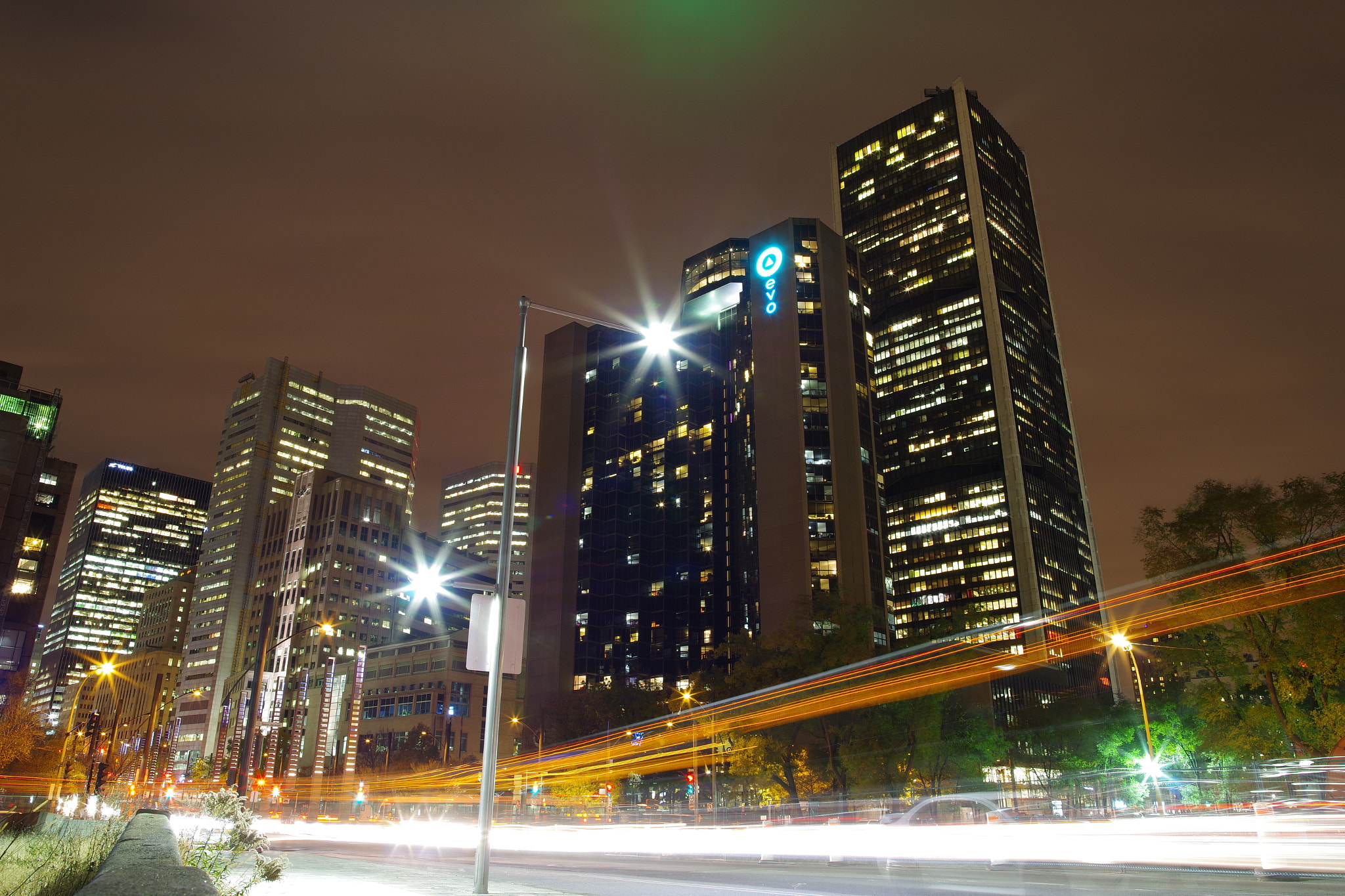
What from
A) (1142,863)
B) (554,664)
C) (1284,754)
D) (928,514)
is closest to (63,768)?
(1142,863)

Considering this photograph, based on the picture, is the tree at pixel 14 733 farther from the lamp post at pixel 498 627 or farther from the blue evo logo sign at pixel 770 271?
the blue evo logo sign at pixel 770 271

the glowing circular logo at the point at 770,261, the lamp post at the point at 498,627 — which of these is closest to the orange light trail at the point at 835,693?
the lamp post at the point at 498,627

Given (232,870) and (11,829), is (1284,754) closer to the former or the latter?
(232,870)

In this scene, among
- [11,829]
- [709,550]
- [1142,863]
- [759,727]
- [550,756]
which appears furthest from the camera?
[709,550]

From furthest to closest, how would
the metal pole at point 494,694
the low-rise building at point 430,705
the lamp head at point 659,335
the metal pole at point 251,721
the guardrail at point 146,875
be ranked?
the low-rise building at point 430,705 → the metal pole at point 251,721 → the lamp head at point 659,335 → the metal pole at point 494,694 → the guardrail at point 146,875

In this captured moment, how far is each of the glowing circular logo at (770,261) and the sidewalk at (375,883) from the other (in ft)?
445

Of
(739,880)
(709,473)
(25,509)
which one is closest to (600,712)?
(25,509)

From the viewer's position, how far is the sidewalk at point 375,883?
42.6 feet

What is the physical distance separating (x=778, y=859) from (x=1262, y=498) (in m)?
26.9

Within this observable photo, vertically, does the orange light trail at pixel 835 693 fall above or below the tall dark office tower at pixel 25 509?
below

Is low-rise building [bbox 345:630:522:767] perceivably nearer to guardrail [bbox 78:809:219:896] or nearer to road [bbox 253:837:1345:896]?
road [bbox 253:837:1345:896]

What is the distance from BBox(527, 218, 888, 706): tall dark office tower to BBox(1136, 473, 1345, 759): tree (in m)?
85.5

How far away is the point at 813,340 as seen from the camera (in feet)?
466

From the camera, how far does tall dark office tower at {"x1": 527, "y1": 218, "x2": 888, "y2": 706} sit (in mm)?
133375
